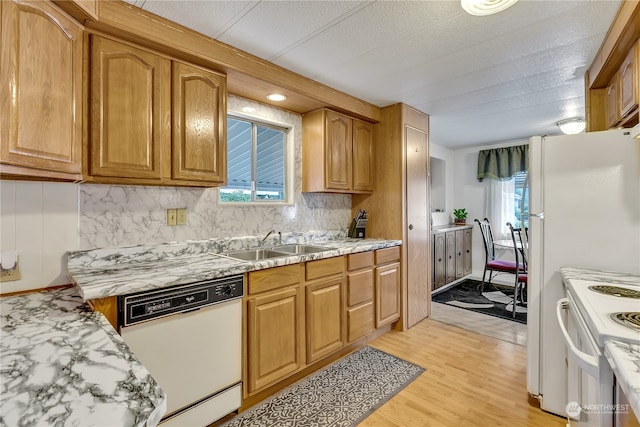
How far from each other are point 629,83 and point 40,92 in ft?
9.79

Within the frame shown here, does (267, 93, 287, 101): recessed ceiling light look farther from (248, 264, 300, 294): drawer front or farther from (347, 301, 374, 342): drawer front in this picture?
(347, 301, 374, 342): drawer front

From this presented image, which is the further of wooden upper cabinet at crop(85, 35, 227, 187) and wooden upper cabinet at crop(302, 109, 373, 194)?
wooden upper cabinet at crop(302, 109, 373, 194)

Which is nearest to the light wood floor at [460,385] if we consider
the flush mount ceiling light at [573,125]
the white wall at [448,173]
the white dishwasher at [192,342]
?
the white dishwasher at [192,342]

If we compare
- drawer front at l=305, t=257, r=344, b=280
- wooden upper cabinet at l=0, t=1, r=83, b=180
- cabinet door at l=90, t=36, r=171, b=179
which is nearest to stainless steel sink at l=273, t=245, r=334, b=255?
drawer front at l=305, t=257, r=344, b=280

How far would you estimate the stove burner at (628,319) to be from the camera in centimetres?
96

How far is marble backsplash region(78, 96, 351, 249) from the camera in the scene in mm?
1822

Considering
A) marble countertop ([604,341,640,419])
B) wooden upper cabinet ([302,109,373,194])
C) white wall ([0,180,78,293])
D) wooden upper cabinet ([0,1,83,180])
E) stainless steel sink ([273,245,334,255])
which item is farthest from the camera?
wooden upper cabinet ([302,109,373,194])

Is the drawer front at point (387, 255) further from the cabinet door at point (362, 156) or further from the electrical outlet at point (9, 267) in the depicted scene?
the electrical outlet at point (9, 267)

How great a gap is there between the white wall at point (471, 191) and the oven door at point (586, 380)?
3.94 metres

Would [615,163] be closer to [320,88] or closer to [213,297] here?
[320,88]

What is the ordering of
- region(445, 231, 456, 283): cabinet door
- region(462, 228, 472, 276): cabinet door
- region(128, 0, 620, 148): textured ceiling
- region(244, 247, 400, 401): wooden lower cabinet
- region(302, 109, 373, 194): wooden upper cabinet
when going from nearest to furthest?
region(128, 0, 620, 148): textured ceiling < region(244, 247, 400, 401): wooden lower cabinet < region(302, 109, 373, 194): wooden upper cabinet < region(445, 231, 456, 283): cabinet door < region(462, 228, 472, 276): cabinet door

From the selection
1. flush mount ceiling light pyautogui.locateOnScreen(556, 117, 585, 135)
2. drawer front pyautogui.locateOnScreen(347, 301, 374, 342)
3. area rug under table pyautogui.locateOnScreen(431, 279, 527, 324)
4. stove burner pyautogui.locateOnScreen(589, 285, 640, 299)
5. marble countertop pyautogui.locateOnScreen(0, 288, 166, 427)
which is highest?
flush mount ceiling light pyautogui.locateOnScreen(556, 117, 585, 135)

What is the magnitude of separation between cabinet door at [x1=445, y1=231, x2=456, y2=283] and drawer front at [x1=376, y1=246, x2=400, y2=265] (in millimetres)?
1873

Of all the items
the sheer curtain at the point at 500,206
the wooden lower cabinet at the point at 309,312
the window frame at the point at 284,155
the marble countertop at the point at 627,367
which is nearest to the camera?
the marble countertop at the point at 627,367
